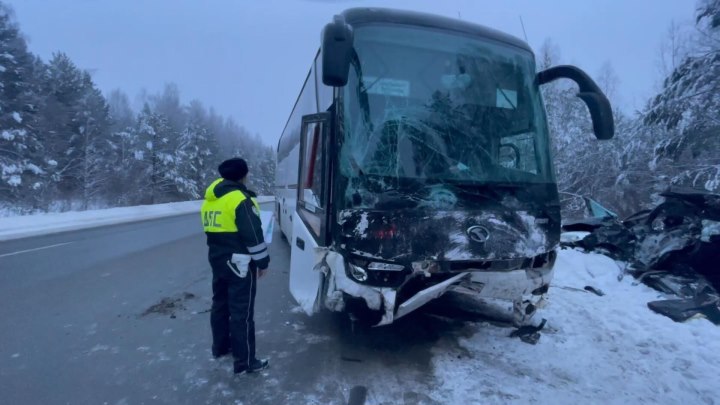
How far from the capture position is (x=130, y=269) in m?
7.35

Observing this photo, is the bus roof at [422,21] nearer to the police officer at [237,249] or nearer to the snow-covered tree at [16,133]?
the police officer at [237,249]

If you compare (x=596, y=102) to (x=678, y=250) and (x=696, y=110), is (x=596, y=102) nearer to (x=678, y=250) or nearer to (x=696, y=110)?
(x=678, y=250)

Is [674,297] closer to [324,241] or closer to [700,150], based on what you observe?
[324,241]

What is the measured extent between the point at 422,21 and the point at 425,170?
156 cm

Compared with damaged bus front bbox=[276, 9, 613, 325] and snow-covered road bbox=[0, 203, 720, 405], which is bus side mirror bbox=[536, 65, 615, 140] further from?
snow-covered road bbox=[0, 203, 720, 405]

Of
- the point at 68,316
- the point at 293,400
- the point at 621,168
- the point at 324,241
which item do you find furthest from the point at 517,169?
the point at 621,168

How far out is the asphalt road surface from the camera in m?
3.20

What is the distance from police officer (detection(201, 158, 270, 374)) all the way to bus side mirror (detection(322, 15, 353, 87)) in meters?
1.22

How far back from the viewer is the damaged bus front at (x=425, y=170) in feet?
10.9

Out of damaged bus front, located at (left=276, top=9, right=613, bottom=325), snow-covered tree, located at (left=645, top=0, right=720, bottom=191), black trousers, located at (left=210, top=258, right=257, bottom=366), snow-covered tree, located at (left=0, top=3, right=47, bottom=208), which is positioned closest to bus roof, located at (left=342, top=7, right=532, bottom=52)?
damaged bus front, located at (left=276, top=9, right=613, bottom=325)

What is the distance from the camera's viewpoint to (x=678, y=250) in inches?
243

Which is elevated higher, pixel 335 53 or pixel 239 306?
pixel 335 53

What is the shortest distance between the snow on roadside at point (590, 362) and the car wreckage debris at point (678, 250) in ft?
1.61

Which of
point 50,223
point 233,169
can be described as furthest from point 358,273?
point 50,223
